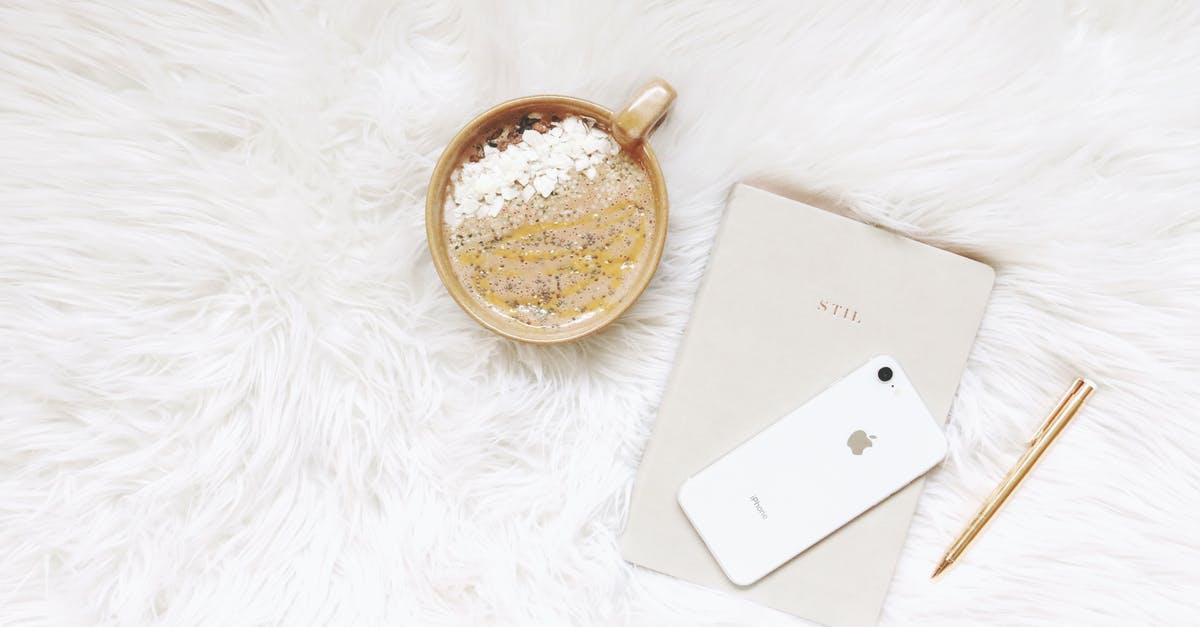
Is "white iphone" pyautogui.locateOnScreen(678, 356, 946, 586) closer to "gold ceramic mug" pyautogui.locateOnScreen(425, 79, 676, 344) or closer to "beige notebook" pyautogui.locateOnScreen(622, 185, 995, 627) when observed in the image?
"beige notebook" pyautogui.locateOnScreen(622, 185, 995, 627)

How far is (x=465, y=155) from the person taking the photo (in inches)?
20.7

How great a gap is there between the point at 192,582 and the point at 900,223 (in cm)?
60

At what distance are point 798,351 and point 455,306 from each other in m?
0.27

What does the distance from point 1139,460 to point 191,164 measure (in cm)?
75

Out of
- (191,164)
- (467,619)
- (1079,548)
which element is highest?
(191,164)

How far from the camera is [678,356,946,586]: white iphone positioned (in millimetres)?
558

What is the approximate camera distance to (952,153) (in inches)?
21.3

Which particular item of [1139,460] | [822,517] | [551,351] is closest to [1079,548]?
[1139,460]

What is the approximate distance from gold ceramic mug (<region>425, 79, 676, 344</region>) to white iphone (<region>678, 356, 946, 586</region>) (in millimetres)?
151

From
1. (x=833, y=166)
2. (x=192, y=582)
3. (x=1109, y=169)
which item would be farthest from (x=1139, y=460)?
(x=192, y=582)

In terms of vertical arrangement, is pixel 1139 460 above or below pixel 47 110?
below

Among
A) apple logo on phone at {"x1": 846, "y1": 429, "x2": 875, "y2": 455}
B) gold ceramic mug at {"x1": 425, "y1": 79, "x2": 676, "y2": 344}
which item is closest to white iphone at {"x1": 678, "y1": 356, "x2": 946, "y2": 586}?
apple logo on phone at {"x1": 846, "y1": 429, "x2": 875, "y2": 455}

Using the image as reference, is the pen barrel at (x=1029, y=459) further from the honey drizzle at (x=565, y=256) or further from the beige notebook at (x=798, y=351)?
the honey drizzle at (x=565, y=256)

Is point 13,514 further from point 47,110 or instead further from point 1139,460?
point 1139,460
